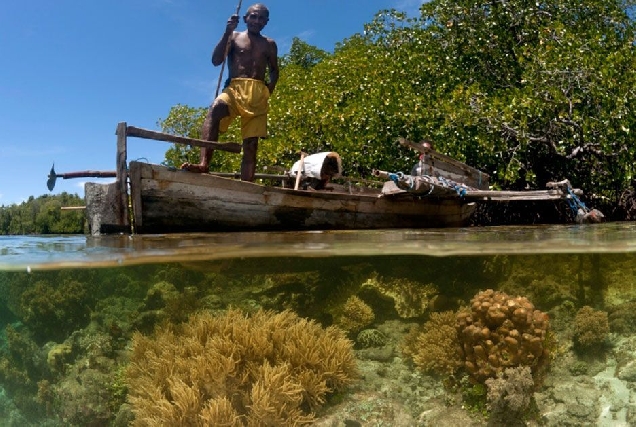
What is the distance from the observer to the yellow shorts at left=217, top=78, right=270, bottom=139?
28.8ft

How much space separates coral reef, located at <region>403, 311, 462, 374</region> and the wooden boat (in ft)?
12.0

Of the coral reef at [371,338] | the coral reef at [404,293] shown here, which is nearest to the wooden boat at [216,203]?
→ the coral reef at [404,293]

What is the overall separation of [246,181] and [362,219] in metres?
2.74

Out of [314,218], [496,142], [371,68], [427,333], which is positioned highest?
[371,68]

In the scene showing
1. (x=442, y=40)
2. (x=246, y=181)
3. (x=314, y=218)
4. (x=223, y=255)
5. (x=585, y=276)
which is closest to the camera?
(x=223, y=255)

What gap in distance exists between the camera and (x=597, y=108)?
16047 millimetres

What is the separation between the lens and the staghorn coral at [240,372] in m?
5.11

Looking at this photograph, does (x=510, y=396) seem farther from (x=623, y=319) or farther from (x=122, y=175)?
(x=122, y=175)

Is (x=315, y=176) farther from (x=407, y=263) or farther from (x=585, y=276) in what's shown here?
(x=585, y=276)

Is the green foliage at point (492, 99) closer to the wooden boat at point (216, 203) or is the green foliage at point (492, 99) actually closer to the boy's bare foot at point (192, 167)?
the wooden boat at point (216, 203)

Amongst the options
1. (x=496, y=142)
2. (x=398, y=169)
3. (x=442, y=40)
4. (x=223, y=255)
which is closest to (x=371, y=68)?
(x=442, y=40)

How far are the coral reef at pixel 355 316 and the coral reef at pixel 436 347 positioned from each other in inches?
23.5

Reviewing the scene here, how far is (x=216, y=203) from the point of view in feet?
27.9

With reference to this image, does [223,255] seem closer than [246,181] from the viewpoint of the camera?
Yes
